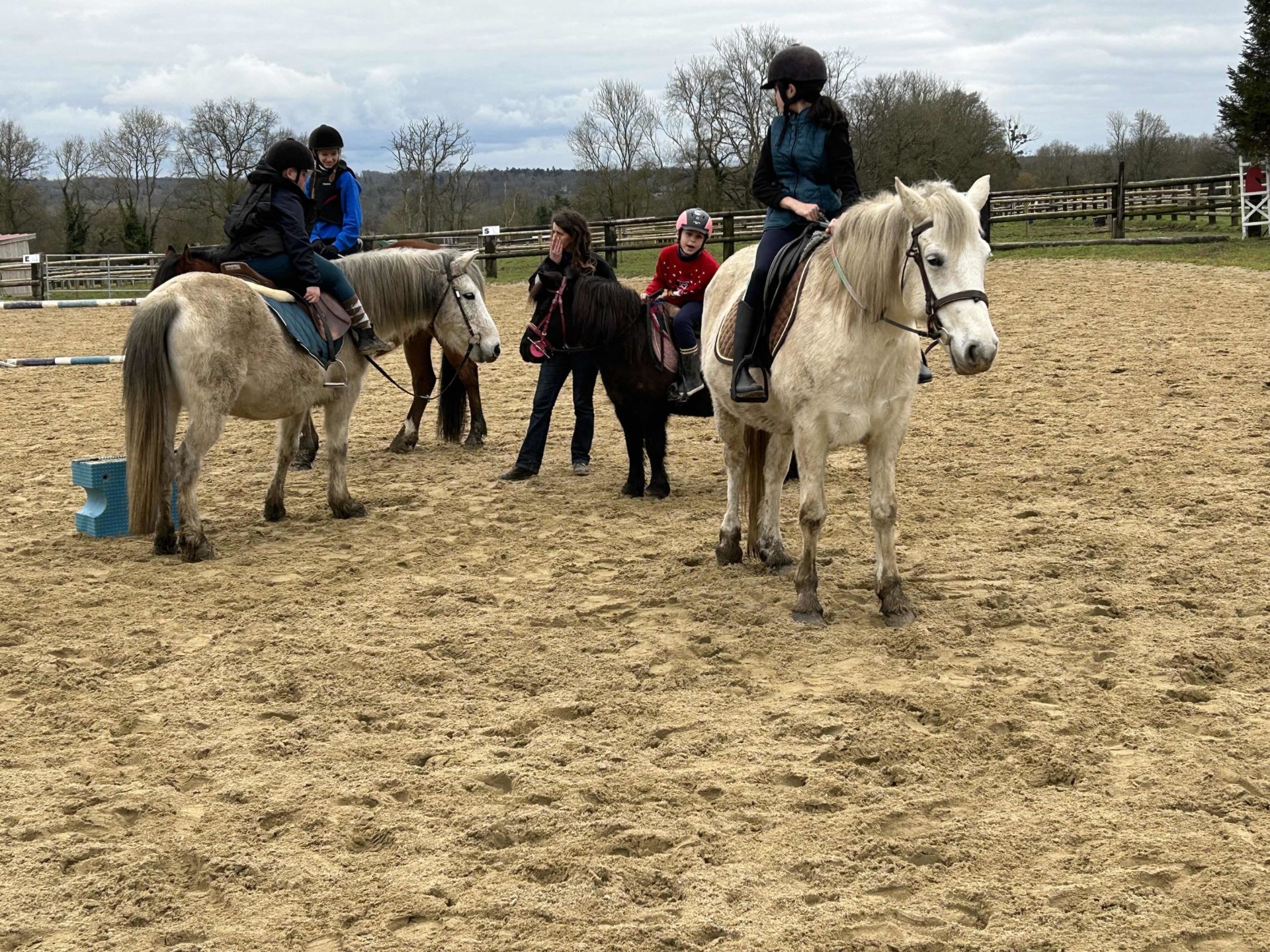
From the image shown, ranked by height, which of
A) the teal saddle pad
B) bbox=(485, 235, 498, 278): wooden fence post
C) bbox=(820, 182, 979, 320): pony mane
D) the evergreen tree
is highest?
the evergreen tree

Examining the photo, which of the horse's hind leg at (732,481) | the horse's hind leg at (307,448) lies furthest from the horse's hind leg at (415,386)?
the horse's hind leg at (732,481)

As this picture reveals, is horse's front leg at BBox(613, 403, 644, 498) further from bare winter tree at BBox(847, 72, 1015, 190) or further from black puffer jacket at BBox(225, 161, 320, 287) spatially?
bare winter tree at BBox(847, 72, 1015, 190)

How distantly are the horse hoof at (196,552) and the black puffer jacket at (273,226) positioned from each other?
161 centimetres

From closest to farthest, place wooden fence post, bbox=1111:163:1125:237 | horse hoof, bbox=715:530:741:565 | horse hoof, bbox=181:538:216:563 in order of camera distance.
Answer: horse hoof, bbox=715:530:741:565 → horse hoof, bbox=181:538:216:563 → wooden fence post, bbox=1111:163:1125:237

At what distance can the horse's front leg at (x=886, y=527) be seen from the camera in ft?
16.5

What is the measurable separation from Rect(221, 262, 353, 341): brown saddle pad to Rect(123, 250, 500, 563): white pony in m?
0.23

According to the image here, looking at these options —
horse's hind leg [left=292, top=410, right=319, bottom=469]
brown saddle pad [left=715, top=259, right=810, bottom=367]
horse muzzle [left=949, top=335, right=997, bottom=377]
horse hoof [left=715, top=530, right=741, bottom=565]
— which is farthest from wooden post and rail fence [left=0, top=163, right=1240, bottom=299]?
horse muzzle [left=949, top=335, right=997, bottom=377]

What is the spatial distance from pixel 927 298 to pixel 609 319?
326 centimetres

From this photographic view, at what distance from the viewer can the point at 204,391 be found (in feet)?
19.9

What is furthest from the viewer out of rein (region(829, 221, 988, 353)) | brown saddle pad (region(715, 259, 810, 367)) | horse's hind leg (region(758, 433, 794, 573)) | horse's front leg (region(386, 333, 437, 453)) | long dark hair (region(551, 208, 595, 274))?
horse's front leg (region(386, 333, 437, 453))

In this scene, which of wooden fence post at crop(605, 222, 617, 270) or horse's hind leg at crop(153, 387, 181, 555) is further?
wooden fence post at crop(605, 222, 617, 270)

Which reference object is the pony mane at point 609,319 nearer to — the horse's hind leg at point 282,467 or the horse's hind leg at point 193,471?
the horse's hind leg at point 282,467

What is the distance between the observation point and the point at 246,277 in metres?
6.60

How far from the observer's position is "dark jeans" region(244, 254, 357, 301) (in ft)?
21.8
